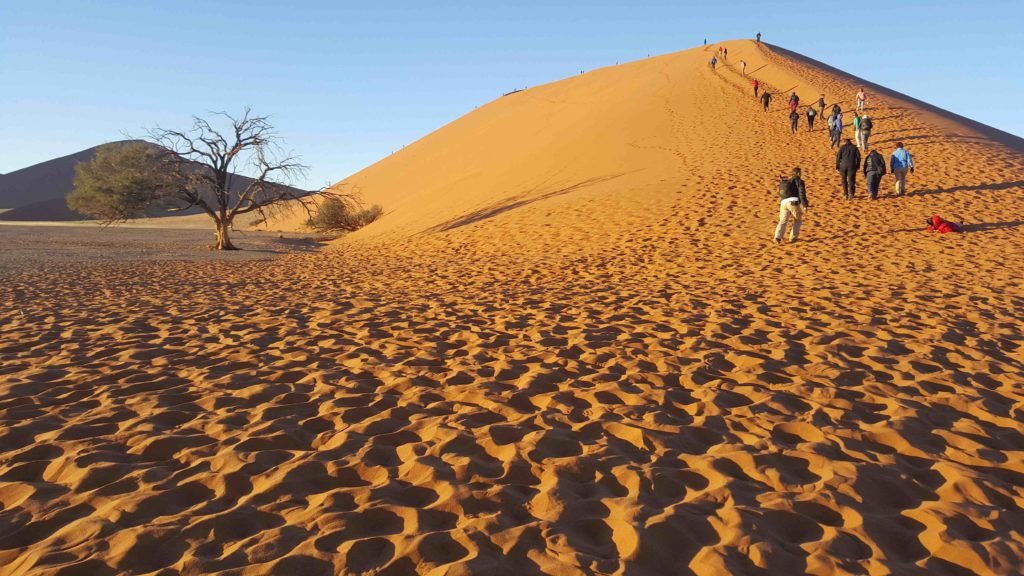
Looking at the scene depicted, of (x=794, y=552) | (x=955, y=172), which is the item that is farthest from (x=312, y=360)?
(x=955, y=172)

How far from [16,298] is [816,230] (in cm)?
1416

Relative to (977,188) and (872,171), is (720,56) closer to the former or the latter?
(977,188)

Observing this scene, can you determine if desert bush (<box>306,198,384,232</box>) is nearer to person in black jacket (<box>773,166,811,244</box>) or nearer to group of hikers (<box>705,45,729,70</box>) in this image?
group of hikers (<box>705,45,729,70</box>)

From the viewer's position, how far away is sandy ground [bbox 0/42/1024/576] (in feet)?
8.14

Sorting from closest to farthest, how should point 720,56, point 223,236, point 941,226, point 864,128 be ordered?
point 941,226 → point 864,128 → point 223,236 → point 720,56

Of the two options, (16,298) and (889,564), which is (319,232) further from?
(889,564)

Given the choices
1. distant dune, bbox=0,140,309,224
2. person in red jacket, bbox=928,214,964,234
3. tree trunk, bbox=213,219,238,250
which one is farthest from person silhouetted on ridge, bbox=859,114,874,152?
distant dune, bbox=0,140,309,224

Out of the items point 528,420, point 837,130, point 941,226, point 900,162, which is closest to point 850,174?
point 900,162

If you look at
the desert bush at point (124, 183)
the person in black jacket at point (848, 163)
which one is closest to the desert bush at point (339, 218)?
the desert bush at point (124, 183)

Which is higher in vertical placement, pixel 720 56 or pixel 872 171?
pixel 720 56

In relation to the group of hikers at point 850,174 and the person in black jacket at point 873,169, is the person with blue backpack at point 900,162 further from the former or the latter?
the person in black jacket at point 873,169

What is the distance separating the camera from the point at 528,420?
3795mm

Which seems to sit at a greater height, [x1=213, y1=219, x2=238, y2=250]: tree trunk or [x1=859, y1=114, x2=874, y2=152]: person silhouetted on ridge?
[x1=859, y1=114, x2=874, y2=152]: person silhouetted on ridge

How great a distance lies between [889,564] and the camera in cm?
236
